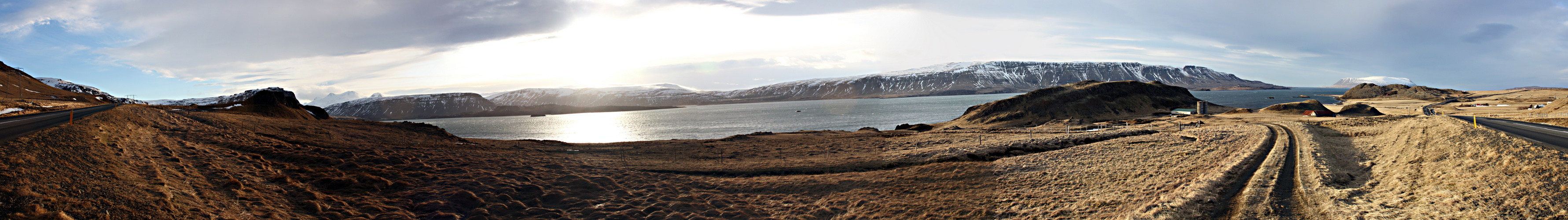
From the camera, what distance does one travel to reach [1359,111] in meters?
46.7

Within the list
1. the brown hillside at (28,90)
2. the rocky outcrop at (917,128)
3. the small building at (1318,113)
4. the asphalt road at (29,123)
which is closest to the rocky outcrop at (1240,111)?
the small building at (1318,113)

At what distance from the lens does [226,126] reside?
20.2m

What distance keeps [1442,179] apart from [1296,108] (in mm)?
47694

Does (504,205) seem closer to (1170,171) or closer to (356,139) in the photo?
(1170,171)

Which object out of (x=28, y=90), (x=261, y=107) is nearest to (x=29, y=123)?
(x=261, y=107)

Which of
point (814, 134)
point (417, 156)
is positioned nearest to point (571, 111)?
point (814, 134)

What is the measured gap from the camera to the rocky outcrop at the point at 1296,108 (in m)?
44.9

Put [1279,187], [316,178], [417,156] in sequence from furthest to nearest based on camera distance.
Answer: [417,156] → [316,178] → [1279,187]

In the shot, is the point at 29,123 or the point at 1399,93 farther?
the point at 1399,93

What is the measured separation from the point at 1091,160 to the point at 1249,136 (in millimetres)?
7622

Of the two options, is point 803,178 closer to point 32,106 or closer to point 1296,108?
point 32,106

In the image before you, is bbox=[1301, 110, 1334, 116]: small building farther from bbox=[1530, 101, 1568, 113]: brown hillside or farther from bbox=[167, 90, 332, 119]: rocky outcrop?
bbox=[167, 90, 332, 119]: rocky outcrop

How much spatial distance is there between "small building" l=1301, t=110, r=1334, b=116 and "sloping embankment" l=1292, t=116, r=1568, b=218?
3520 centimetres

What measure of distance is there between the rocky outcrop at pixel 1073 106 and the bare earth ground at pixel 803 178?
30.5 meters
